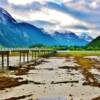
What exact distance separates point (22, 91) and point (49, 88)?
338 centimetres

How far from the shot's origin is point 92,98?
30438 millimetres

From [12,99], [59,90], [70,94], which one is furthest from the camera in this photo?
[59,90]

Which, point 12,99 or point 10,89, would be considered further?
point 10,89

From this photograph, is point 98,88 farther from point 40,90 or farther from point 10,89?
point 10,89

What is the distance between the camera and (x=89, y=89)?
3628 cm

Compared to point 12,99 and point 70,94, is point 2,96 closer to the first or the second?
point 12,99

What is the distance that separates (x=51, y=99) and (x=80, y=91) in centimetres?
547

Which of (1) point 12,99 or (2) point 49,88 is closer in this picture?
(1) point 12,99

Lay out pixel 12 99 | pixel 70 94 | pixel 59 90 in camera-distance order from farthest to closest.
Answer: pixel 59 90 < pixel 70 94 < pixel 12 99

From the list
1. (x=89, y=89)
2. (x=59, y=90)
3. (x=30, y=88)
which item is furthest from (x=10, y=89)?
(x=89, y=89)

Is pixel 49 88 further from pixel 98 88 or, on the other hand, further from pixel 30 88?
pixel 98 88

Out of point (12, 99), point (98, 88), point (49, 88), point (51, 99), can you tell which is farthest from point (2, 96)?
point (98, 88)

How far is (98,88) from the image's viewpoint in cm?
3706

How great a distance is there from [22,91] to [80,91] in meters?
5.17
